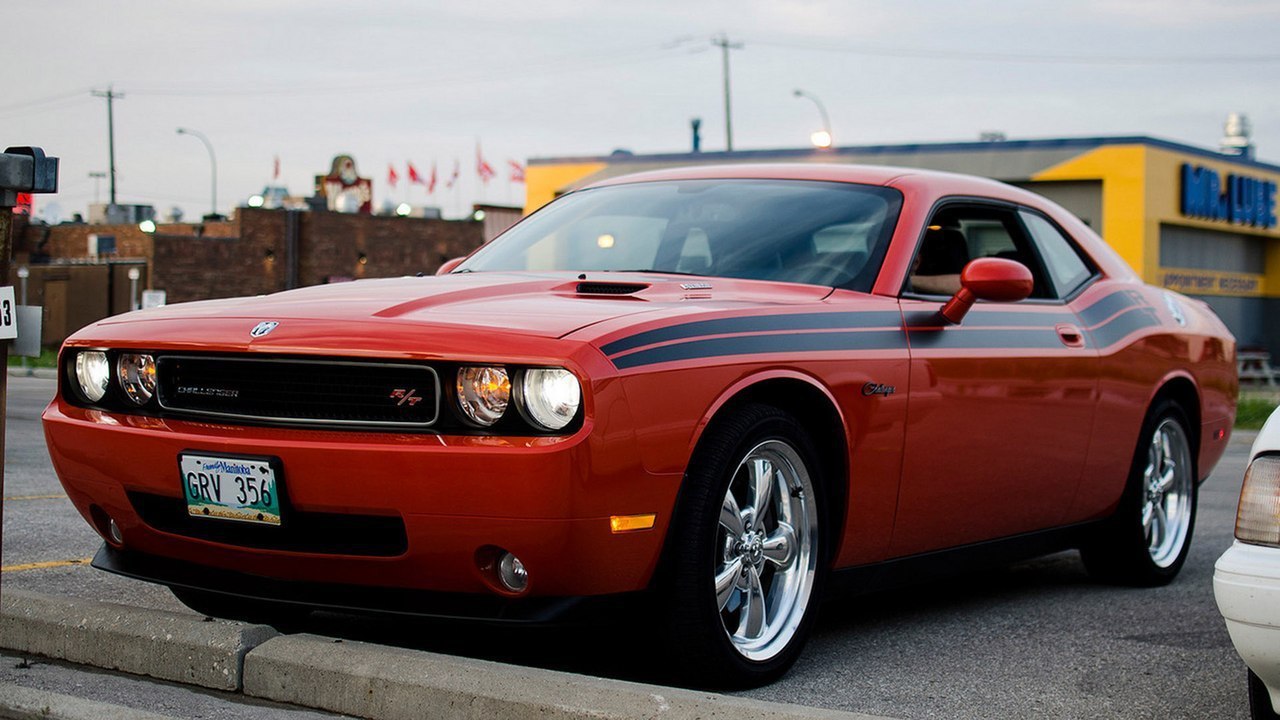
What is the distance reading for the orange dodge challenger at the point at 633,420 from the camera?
12.4ft

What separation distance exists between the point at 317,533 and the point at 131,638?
657 millimetres

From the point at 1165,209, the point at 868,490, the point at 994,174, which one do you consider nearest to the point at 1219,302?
the point at 1165,209

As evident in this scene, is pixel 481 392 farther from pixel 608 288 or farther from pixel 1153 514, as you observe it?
pixel 1153 514

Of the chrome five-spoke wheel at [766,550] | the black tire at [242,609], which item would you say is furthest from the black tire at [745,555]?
the black tire at [242,609]

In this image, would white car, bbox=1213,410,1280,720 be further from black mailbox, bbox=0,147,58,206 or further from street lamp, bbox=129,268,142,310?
street lamp, bbox=129,268,142,310

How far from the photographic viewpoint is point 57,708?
3.79 meters

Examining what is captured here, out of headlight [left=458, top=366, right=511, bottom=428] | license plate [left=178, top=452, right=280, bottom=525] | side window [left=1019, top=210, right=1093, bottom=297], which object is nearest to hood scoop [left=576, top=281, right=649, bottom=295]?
headlight [left=458, top=366, right=511, bottom=428]

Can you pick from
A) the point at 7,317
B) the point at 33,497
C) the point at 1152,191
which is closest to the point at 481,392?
the point at 7,317

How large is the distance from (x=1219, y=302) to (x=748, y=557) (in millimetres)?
35943

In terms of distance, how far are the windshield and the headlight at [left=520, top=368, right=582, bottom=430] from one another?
1424 mm

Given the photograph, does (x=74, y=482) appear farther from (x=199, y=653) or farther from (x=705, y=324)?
(x=705, y=324)

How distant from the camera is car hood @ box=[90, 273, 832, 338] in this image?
4.03m

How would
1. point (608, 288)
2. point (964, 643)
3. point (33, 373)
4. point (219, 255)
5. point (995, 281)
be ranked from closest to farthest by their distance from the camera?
point (608, 288) < point (995, 281) < point (964, 643) < point (33, 373) < point (219, 255)

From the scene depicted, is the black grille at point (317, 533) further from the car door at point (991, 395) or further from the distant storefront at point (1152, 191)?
the distant storefront at point (1152, 191)
